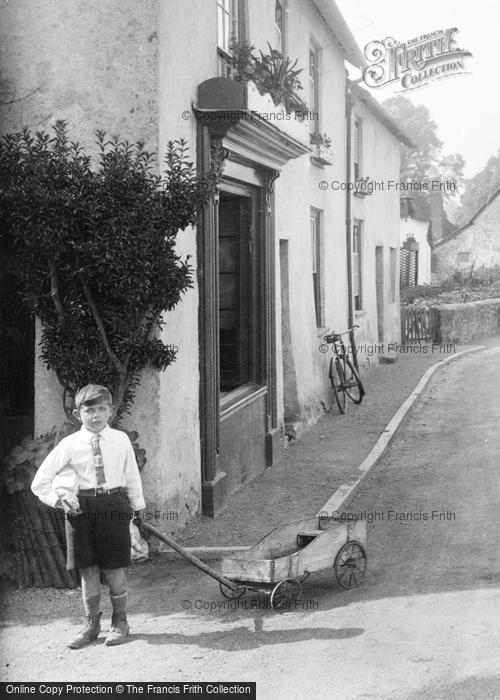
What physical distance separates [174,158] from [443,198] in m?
46.4

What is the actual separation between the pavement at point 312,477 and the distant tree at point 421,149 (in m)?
16.7

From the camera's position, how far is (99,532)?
17.1 feet

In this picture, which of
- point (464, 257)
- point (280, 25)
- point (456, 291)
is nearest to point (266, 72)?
point (280, 25)

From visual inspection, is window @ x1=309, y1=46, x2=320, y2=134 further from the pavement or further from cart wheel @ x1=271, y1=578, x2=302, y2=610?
cart wheel @ x1=271, y1=578, x2=302, y2=610

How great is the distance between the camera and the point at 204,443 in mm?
8000

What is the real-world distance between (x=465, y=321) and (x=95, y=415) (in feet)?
69.9

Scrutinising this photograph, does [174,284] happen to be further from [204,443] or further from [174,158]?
[204,443]

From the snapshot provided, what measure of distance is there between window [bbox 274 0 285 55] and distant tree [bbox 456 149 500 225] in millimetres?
20287

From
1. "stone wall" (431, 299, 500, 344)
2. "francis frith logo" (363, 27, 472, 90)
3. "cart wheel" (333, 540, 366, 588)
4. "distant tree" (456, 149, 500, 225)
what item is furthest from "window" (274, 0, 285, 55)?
Answer: "distant tree" (456, 149, 500, 225)

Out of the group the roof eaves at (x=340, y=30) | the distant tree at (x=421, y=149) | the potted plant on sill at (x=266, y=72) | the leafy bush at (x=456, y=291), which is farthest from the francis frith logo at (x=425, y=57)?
the distant tree at (x=421, y=149)

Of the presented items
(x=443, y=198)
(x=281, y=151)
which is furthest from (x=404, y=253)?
(x=281, y=151)

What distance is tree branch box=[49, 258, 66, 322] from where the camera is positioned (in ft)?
20.3

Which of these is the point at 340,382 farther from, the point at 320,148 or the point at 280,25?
the point at 280,25

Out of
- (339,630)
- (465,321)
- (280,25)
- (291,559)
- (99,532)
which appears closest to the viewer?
(99,532)
